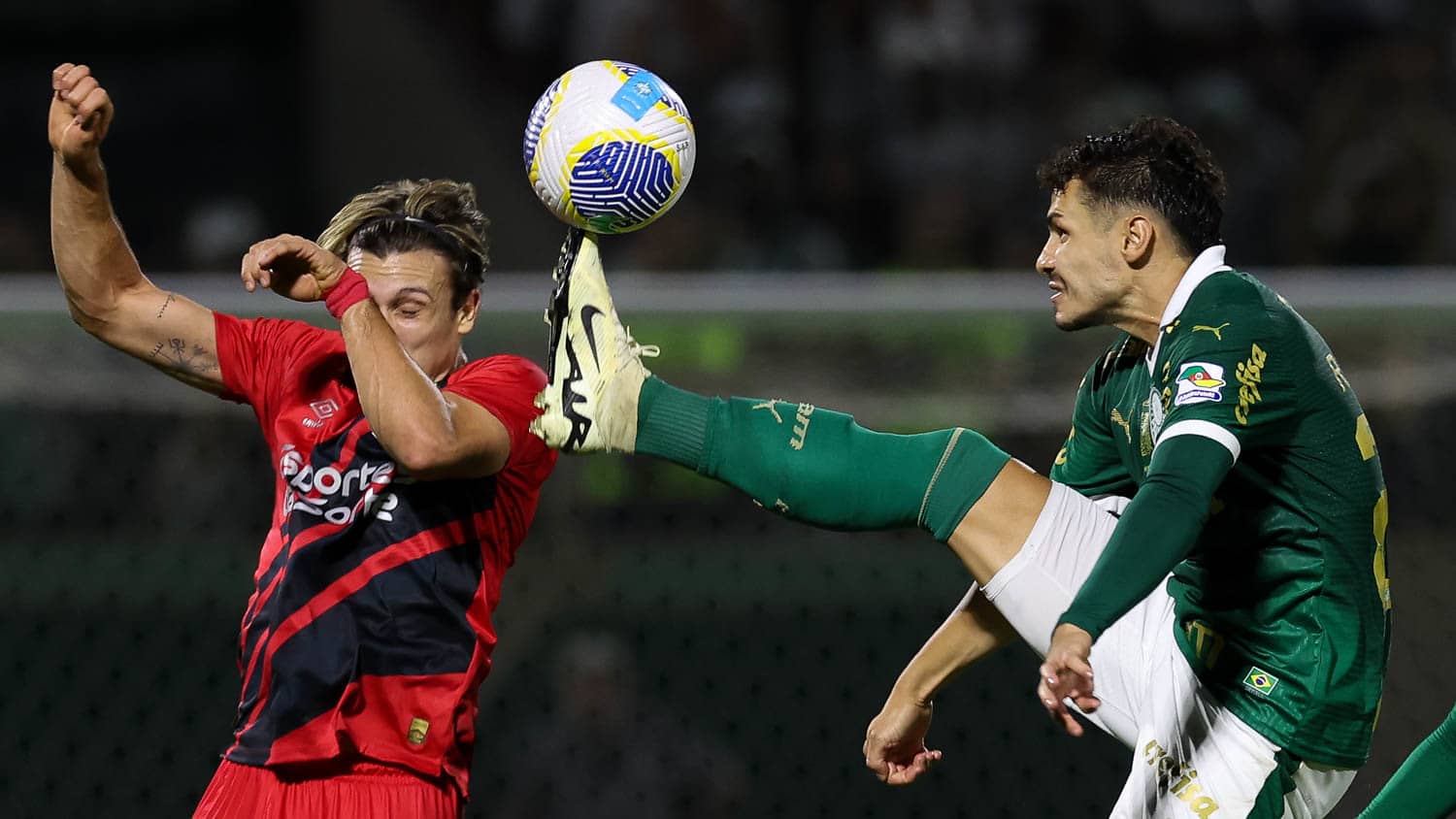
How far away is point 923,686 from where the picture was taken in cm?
344

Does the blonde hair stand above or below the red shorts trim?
above

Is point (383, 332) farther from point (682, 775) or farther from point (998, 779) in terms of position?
point (998, 779)

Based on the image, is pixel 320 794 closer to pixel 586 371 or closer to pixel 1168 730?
pixel 586 371

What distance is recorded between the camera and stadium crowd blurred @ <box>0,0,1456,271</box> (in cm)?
802

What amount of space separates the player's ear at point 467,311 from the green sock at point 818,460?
1.57 ft

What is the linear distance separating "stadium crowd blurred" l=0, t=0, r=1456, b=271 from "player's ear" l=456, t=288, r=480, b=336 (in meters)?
4.52

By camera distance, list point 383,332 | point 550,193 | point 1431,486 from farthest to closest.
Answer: point 1431,486
point 550,193
point 383,332

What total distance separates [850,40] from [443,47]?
2.09 meters

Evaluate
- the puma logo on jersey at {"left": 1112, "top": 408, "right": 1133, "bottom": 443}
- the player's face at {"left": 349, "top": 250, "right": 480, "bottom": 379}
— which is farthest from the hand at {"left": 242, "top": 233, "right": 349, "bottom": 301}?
the puma logo on jersey at {"left": 1112, "top": 408, "right": 1133, "bottom": 443}

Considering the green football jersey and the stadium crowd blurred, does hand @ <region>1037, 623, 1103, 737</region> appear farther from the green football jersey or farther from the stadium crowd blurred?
the stadium crowd blurred

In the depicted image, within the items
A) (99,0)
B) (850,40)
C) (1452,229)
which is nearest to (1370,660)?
(1452,229)

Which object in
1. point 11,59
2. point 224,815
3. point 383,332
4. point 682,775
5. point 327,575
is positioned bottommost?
point 682,775

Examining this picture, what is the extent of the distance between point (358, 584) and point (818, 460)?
88cm

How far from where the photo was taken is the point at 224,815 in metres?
3.00
